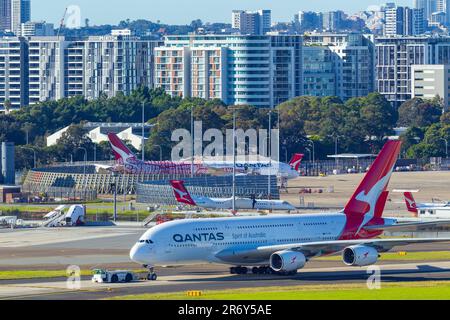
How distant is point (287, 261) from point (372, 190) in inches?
402

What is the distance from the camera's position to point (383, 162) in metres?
96.8

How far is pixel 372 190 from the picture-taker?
97188 mm

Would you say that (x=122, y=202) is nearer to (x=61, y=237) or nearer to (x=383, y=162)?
(x=61, y=237)

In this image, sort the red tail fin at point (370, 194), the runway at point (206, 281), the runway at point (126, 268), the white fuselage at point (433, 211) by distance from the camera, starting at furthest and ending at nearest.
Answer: the white fuselage at point (433, 211)
the red tail fin at point (370, 194)
the runway at point (126, 268)
the runway at point (206, 281)

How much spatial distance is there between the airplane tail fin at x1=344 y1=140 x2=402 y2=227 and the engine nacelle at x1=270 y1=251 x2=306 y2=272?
749cm

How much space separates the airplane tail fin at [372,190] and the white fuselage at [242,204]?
56.8 metres

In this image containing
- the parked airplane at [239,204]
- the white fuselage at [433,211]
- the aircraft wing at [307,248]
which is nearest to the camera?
the aircraft wing at [307,248]

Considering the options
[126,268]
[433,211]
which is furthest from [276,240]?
[433,211]

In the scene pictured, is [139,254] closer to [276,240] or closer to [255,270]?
[255,270]

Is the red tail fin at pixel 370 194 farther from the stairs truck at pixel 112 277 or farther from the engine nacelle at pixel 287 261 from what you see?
the stairs truck at pixel 112 277

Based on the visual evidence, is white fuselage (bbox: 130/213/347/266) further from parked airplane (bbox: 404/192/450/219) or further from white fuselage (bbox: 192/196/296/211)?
white fuselage (bbox: 192/196/296/211)

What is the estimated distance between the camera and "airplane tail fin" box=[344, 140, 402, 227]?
9681 cm

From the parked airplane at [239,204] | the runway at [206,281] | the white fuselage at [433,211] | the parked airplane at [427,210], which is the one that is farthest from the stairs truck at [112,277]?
the parked airplane at [239,204]

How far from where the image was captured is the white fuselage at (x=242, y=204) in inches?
6053
